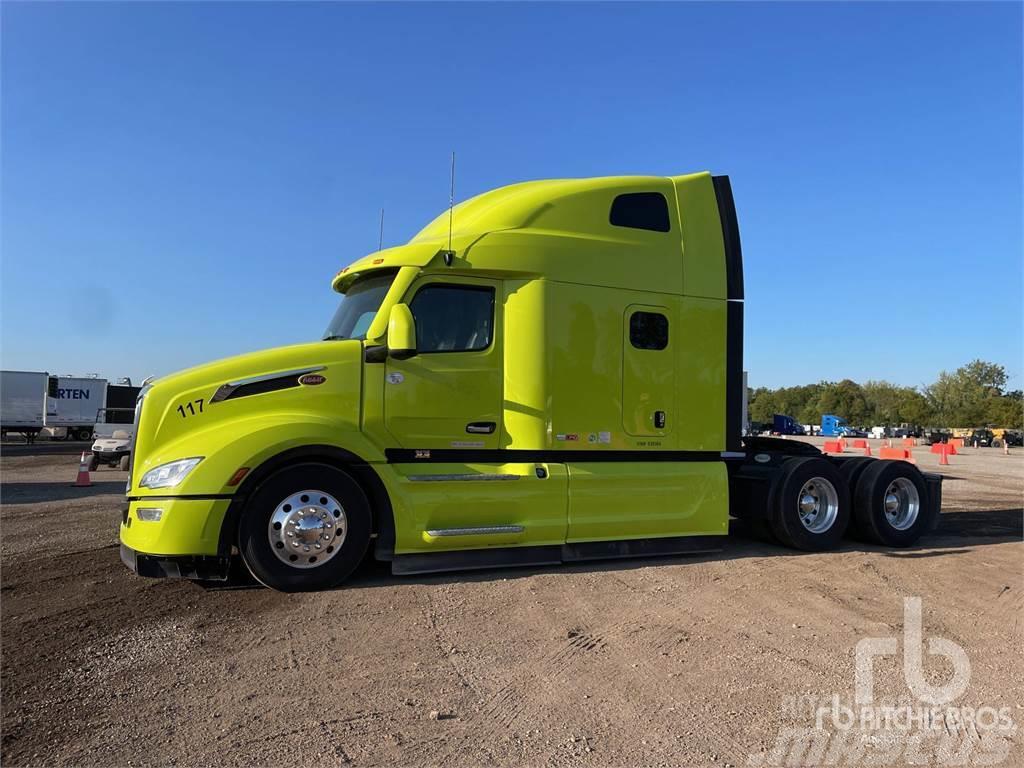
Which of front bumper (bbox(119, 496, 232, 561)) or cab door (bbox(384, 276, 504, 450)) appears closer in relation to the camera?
front bumper (bbox(119, 496, 232, 561))

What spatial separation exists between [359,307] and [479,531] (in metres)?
2.36

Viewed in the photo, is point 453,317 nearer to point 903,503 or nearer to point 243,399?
point 243,399

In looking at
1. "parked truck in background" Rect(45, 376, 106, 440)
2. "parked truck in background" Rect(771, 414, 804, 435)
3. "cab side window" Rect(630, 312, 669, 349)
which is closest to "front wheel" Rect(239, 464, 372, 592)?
"cab side window" Rect(630, 312, 669, 349)

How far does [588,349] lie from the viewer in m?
6.70

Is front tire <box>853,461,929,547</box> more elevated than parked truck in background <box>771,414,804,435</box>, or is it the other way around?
parked truck in background <box>771,414,804,435</box>

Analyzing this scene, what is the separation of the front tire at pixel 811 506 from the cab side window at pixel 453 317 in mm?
3714

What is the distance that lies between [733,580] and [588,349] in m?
2.48

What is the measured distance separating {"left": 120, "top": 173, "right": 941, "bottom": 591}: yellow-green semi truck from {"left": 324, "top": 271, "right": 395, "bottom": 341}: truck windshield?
0.02m

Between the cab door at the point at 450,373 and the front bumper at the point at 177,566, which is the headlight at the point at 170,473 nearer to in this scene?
the front bumper at the point at 177,566

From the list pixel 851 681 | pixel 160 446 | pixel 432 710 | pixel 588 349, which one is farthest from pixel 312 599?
pixel 851 681

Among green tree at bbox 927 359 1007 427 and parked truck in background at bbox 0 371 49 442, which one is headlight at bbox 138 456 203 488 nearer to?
parked truck in background at bbox 0 371 49 442

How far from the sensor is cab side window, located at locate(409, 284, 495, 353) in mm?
6273

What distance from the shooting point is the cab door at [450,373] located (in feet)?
20.0

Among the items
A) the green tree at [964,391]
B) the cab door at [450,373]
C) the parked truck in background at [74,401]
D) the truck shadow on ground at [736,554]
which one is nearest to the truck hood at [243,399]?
the cab door at [450,373]
